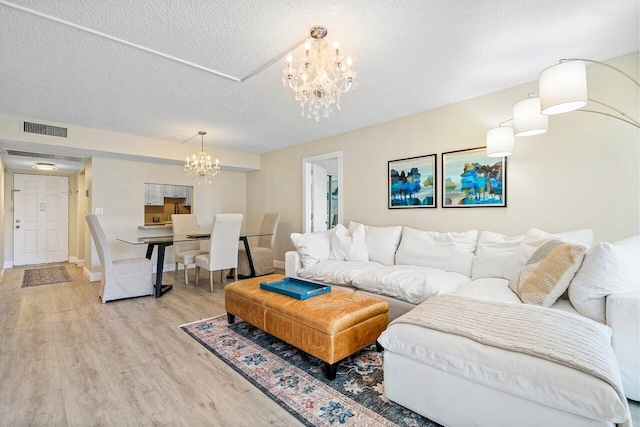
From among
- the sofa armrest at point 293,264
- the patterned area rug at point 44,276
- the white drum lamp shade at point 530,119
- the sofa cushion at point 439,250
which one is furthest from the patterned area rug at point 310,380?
the patterned area rug at point 44,276

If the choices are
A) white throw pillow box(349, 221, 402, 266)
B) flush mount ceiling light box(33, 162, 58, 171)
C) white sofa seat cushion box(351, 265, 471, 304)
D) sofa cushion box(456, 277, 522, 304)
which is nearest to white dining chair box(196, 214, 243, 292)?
white throw pillow box(349, 221, 402, 266)

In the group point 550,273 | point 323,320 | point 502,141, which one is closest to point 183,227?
point 323,320

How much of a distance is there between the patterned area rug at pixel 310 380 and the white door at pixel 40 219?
20.7ft

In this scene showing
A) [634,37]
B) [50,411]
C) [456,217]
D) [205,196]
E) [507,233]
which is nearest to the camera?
[50,411]

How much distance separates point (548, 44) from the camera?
228 cm

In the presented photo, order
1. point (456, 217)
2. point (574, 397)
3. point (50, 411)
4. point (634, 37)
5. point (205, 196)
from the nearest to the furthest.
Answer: point (574, 397) < point (50, 411) < point (634, 37) < point (456, 217) < point (205, 196)

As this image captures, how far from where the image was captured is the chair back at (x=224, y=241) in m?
4.22

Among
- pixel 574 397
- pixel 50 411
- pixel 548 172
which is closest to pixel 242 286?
pixel 50 411

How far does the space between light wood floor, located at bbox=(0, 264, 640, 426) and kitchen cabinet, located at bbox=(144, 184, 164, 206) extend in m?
2.92

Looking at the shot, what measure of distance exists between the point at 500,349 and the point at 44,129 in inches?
215

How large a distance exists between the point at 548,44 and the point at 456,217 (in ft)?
5.95

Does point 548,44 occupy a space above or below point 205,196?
above

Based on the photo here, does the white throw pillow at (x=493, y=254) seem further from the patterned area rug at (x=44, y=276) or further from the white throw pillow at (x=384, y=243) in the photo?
the patterned area rug at (x=44, y=276)

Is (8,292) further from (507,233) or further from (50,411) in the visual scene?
(507,233)
